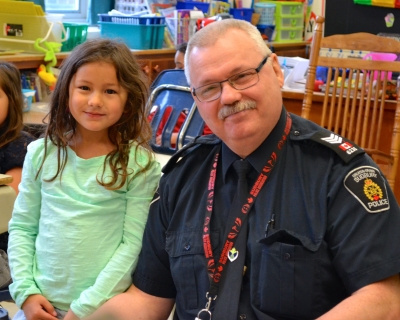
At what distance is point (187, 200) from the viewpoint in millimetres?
1432

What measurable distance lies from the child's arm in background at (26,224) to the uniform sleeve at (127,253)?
17cm

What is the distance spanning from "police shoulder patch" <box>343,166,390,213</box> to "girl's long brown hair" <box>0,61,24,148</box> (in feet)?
4.64

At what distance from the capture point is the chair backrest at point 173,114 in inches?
106

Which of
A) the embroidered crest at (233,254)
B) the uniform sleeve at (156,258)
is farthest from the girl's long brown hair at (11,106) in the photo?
the embroidered crest at (233,254)

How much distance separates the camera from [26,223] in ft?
5.22

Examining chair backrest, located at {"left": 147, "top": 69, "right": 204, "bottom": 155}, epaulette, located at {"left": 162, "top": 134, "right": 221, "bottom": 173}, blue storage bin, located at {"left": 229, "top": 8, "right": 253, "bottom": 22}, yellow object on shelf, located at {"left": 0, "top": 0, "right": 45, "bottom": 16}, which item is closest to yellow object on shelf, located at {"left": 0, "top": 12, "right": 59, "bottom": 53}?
yellow object on shelf, located at {"left": 0, "top": 0, "right": 45, "bottom": 16}

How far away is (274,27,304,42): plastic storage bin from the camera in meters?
5.54

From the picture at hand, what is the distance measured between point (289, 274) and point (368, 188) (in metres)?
0.24

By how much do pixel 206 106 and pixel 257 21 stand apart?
417 centimetres

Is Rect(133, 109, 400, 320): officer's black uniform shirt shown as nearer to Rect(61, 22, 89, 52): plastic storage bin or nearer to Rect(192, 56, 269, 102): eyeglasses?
Rect(192, 56, 269, 102): eyeglasses

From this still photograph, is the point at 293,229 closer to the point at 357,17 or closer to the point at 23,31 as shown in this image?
the point at 23,31

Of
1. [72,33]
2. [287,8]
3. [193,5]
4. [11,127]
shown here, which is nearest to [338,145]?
[11,127]

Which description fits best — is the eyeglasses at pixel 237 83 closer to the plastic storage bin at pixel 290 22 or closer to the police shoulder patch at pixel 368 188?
the police shoulder patch at pixel 368 188

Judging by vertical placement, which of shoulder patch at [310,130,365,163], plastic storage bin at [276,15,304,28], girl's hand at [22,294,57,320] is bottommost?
girl's hand at [22,294,57,320]
